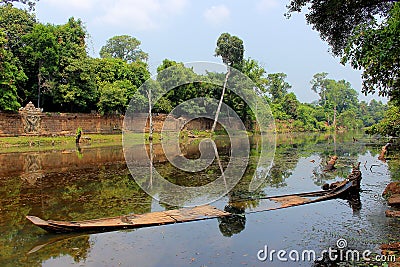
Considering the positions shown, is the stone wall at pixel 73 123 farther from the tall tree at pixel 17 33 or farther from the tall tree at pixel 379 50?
the tall tree at pixel 379 50

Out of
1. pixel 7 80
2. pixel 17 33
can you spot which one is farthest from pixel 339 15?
pixel 17 33

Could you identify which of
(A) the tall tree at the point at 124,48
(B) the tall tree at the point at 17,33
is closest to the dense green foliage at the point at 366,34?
(B) the tall tree at the point at 17,33

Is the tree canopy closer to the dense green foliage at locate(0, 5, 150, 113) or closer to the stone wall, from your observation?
the stone wall

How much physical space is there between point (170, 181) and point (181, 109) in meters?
23.8

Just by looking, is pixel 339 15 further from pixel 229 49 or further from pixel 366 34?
pixel 229 49

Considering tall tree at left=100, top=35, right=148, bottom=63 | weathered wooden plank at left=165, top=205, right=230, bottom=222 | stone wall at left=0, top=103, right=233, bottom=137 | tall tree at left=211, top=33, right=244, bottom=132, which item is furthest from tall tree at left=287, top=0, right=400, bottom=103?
tall tree at left=100, top=35, right=148, bottom=63

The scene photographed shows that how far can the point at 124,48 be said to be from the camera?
6181 cm

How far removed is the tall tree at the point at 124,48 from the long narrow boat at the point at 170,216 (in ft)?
182

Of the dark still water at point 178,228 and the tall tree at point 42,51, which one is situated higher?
the tall tree at point 42,51

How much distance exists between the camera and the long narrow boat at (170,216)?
6.47m

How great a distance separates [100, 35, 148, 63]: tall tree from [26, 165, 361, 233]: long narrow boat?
55.5 metres

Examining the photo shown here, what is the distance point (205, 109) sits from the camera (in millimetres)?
34031

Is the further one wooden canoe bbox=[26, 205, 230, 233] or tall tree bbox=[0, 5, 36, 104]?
tall tree bbox=[0, 5, 36, 104]

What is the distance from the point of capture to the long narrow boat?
6.47m
